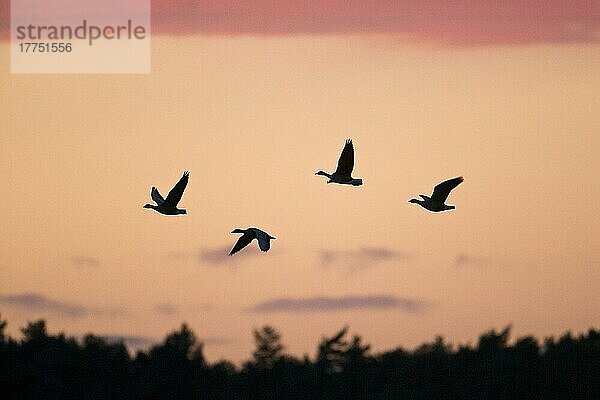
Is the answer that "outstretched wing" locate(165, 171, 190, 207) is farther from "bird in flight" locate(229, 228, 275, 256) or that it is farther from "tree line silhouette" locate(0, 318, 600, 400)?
"tree line silhouette" locate(0, 318, 600, 400)

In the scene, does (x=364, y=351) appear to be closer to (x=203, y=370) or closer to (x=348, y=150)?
(x=203, y=370)

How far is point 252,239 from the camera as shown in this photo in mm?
64688

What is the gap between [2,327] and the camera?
158m

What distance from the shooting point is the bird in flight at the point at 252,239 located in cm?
6175

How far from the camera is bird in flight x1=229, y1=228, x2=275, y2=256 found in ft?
203

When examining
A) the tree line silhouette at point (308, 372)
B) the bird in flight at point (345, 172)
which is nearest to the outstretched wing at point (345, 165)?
the bird in flight at point (345, 172)

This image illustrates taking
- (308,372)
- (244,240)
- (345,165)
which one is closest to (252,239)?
(244,240)

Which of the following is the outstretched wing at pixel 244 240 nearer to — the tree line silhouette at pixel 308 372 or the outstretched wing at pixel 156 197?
the outstretched wing at pixel 156 197

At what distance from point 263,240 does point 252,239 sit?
2616mm

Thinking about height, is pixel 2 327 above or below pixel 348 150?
above

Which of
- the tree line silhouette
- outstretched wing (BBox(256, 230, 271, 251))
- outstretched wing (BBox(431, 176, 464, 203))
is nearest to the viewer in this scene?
outstretched wing (BBox(256, 230, 271, 251))

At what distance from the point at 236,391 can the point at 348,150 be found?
85.0 m

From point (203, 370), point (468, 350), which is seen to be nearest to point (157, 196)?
point (203, 370)

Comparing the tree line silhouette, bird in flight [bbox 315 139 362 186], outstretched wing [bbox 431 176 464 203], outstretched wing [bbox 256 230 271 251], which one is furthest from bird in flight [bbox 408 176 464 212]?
the tree line silhouette
